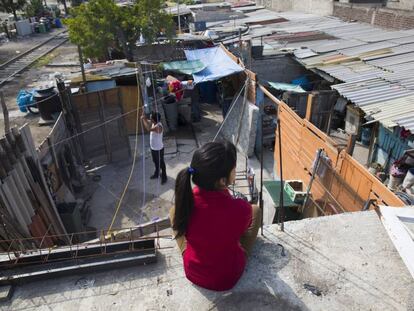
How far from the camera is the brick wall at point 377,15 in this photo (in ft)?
41.2

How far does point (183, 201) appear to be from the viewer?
6.82 feet

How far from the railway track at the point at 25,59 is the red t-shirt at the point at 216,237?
17810mm

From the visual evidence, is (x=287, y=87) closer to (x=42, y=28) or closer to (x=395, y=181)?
(x=395, y=181)

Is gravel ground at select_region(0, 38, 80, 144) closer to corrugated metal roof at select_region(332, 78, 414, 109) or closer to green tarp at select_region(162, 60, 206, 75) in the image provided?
green tarp at select_region(162, 60, 206, 75)

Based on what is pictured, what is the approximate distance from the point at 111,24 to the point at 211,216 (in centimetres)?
1332

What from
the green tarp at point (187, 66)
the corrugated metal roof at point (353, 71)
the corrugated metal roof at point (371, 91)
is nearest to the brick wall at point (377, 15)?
the corrugated metal roof at point (353, 71)

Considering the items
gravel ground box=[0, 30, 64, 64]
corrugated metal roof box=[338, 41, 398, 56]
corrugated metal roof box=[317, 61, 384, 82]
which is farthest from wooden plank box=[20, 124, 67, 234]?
gravel ground box=[0, 30, 64, 64]

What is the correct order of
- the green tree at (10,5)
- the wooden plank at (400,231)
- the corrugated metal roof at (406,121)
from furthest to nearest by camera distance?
the green tree at (10,5) < the corrugated metal roof at (406,121) < the wooden plank at (400,231)

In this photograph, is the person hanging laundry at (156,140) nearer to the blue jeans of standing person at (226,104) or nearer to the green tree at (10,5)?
the blue jeans of standing person at (226,104)

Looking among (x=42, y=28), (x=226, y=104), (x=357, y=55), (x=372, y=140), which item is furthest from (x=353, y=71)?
(x=42, y=28)

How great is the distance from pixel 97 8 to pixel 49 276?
43.0ft

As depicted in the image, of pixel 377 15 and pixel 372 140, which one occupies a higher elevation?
pixel 377 15

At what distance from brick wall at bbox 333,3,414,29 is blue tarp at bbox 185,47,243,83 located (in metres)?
6.93

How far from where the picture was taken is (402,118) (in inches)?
224
